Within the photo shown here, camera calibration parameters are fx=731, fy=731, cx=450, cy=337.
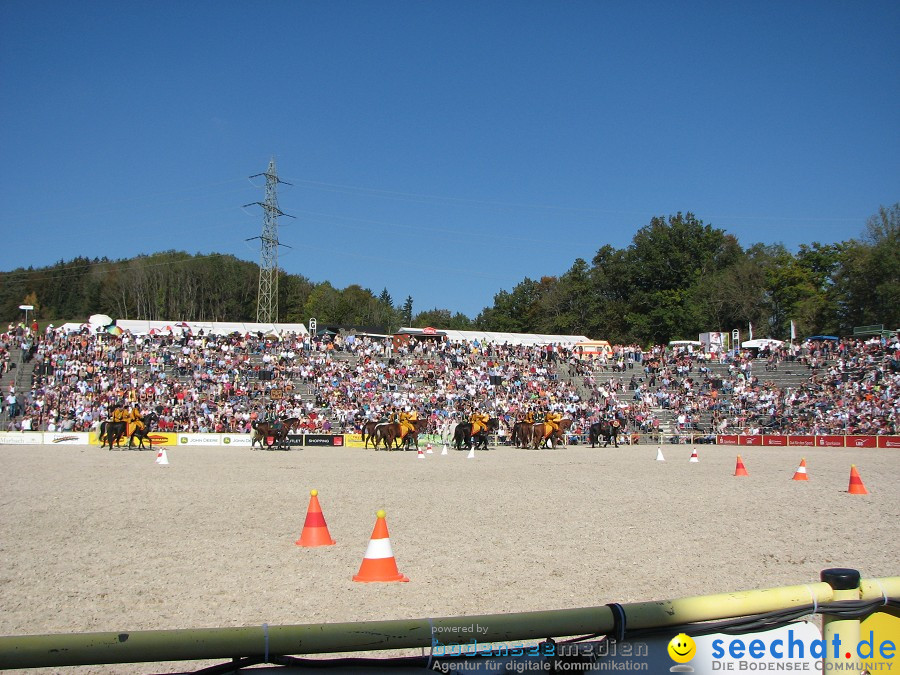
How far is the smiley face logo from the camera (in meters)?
2.87

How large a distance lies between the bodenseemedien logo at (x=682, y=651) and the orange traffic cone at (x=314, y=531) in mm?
6800

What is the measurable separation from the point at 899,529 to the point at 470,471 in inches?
462

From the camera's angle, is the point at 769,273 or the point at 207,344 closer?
the point at 207,344

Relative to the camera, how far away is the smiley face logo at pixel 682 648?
2.87m

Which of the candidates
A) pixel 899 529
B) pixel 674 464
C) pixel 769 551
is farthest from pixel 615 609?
pixel 674 464

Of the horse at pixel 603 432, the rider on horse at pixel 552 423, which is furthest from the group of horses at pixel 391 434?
the horse at pixel 603 432

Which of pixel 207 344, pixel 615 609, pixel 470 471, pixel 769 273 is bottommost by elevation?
pixel 470 471

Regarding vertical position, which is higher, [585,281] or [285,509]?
[585,281]

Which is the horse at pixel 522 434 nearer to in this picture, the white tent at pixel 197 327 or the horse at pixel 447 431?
the horse at pixel 447 431

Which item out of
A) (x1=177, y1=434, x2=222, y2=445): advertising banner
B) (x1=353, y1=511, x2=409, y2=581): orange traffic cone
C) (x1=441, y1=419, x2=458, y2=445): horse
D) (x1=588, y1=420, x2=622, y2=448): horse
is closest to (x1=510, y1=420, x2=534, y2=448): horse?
(x1=441, y1=419, x2=458, y2=445): horse

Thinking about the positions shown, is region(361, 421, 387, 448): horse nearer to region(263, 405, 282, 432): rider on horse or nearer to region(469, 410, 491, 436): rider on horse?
region(263, 405, 282, 432): rider on horse

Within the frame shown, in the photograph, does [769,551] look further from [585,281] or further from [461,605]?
[585,281]

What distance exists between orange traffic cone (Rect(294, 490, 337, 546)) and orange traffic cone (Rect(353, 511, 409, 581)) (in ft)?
5.71

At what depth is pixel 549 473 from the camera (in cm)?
1956
